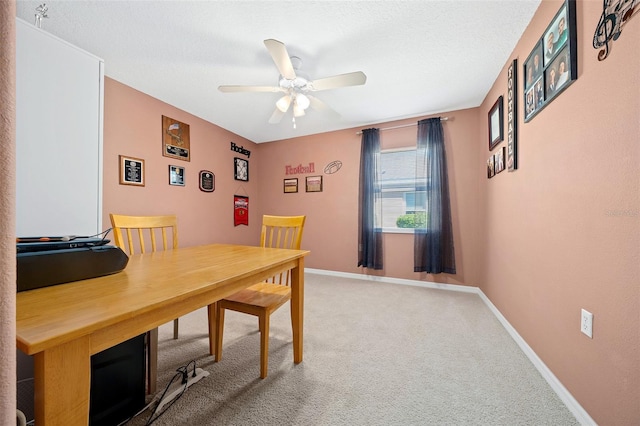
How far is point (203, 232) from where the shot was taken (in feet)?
11.5

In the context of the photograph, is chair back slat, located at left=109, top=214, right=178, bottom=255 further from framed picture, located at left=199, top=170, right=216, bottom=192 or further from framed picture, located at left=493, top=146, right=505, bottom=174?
framed picture, located at left=493, top=146, right=505, bottom=174

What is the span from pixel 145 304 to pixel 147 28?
6.99ft

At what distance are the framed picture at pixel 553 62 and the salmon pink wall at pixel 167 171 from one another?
3.54 meters

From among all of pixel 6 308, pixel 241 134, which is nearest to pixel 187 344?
pixel 6 308

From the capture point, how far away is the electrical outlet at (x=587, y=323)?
1127 millimetres

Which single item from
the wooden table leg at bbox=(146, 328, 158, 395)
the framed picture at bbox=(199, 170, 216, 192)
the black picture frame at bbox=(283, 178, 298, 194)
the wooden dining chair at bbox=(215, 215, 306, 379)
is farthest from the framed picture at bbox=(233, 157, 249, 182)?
the wooden table leg at bbox=(146, 328, 158, 395)

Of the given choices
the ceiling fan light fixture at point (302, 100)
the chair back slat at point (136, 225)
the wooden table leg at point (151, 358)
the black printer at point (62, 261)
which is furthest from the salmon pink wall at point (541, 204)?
the black printer at point (62, 261)

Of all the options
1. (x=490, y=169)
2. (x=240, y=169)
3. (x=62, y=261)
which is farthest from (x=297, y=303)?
(x=240, y=169)

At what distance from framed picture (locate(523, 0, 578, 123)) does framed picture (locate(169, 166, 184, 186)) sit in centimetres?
359

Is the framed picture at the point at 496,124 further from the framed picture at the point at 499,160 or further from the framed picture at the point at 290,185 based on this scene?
the framed picture at the point at 290,185

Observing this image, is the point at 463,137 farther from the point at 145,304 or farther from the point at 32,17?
the point at 32,17

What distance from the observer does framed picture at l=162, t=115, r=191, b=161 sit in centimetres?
295

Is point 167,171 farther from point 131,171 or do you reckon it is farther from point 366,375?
point 366,375

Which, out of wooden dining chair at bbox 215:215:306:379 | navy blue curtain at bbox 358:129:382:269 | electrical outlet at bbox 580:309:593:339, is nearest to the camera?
electrical outlet at bbox 580:309:593:339
